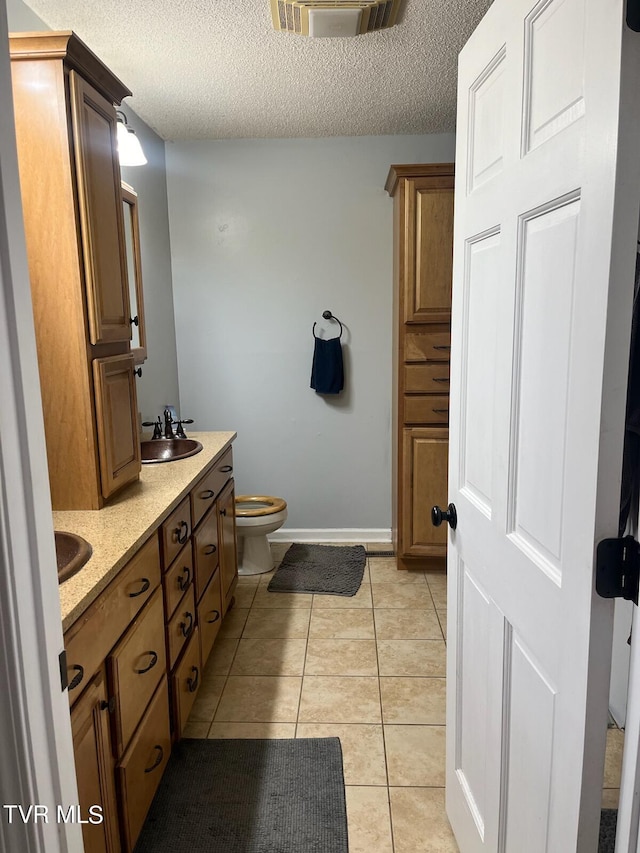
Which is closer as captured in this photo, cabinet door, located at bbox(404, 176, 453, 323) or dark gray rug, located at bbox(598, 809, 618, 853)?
dark gray rug, located at bbox(598, 809, 618, 853)

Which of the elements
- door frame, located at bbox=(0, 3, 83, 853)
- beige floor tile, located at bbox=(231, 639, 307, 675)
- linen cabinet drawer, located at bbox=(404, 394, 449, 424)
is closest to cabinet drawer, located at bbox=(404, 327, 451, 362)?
linen cabinet drawer, located at bbox=(404, 394, 449, 424)

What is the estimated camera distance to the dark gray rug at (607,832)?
1577 mm

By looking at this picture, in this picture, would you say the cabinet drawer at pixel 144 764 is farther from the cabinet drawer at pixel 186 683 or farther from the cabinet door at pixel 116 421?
the cabinet door at pixel 116 421

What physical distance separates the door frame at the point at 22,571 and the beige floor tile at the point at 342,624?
207 centimetres

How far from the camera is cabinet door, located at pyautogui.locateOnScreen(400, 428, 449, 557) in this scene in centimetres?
329

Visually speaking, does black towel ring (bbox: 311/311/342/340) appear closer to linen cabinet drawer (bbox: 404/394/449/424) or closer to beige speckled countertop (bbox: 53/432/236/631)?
linen cabinet drawer (bbox: 404/394/449/424)

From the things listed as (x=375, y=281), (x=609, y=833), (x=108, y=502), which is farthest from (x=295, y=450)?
(x=609, y=833)

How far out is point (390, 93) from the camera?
2928 millimetres

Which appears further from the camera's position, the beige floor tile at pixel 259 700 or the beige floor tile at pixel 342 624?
the beige floor tile at pixel 342 624

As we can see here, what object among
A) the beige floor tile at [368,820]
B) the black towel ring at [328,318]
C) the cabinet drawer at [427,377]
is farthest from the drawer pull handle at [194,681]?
the black towel ring at [328,318]

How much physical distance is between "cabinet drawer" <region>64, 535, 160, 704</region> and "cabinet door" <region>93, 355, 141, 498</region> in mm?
279

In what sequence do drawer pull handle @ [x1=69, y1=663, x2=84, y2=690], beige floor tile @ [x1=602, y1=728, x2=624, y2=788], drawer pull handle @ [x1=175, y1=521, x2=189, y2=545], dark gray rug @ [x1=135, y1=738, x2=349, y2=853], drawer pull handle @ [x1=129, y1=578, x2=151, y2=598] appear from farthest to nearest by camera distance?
1. drawer pull handle @ [x1=175, y1=521, x2=189, y2=545]
2. beige floor tile @ [x1=602, y1=728, x2=624, y2=788]
3. dark gray rug @ [x1=135, y1=738, x2=349, y2=853]
4. drawer pull handle @ [x1=129, y1=578, x2=151, y2=598]
5. drawer pull handle @ [x1=69, y1=663, x2=84, y2=690]

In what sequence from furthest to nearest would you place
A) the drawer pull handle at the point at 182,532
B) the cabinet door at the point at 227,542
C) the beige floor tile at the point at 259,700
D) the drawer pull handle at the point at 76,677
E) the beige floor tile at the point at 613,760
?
the cabinet door at the point at 227,542
the beige floor tile at the point at 259,700
the drawer pull handle at the point at 182,532
the beige floor tile at the point at 613,760
the drawer pull handle at the point at 76,677

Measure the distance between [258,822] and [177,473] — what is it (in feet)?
3.82
